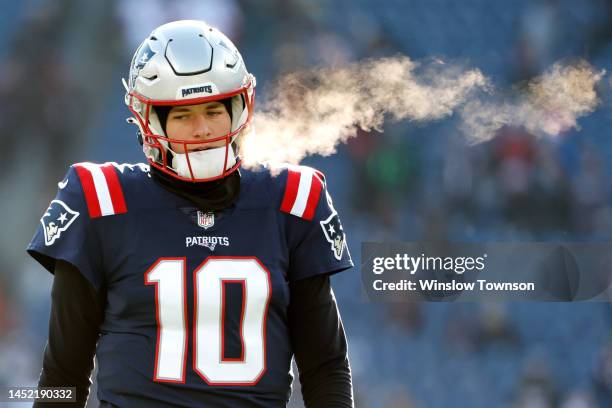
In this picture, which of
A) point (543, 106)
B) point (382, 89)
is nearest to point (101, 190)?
point (382, 89)

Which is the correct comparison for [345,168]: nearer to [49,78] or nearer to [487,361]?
[487,361]

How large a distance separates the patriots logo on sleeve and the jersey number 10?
0.46 ft

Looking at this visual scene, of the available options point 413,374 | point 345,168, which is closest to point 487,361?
point 413,374

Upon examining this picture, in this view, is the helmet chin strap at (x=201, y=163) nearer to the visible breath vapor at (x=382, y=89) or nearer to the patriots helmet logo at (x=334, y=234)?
the patriots helmet logo at (x=334, y=234)

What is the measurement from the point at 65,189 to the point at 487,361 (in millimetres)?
2940

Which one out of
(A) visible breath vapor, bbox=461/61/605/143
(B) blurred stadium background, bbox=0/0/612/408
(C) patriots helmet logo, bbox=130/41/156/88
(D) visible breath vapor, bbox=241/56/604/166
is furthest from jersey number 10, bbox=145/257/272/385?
(A) visible breath vapor, bbox=461/61/605/143

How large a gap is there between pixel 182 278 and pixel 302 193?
23cm

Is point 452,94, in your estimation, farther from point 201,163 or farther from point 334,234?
point 201,163

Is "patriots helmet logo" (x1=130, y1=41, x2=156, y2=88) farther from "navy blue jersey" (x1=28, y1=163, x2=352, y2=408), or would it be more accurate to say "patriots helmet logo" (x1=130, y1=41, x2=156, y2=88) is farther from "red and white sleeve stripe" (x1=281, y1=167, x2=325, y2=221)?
"red and white sleeve stripe" (x1=281, y1=167, x2=325, y2=221)

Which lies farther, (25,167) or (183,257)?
(25,167)

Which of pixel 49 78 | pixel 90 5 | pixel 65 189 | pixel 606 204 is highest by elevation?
pixel 90 5

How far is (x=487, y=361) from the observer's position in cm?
396

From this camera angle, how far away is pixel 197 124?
52.7 inches

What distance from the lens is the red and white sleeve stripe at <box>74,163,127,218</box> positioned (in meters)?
1.29
